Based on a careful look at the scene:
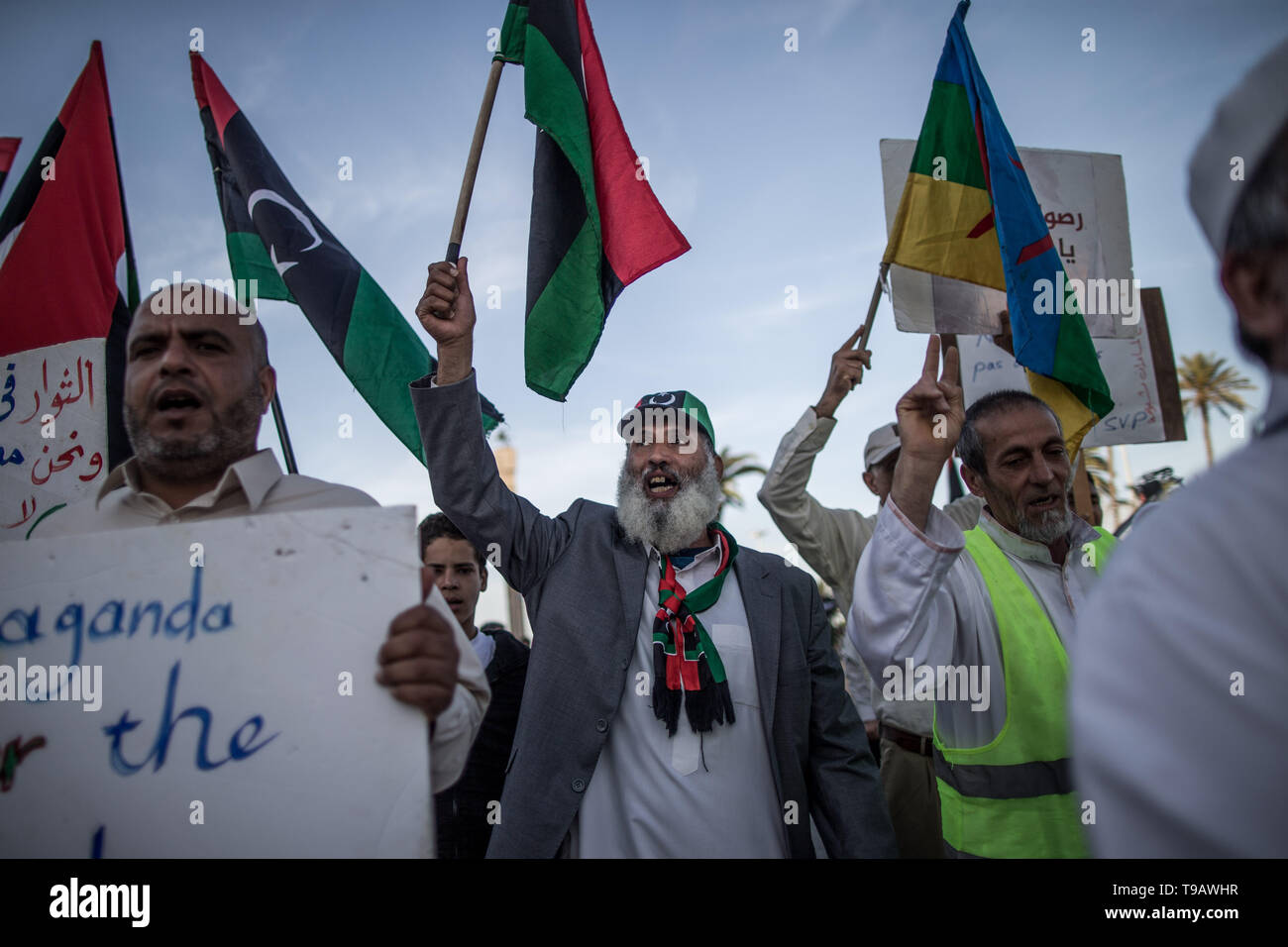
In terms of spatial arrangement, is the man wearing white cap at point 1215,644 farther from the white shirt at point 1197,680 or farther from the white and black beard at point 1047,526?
the white and black beard at point 1047,526

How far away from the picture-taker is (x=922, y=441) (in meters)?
2.00

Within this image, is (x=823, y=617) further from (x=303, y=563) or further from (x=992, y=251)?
(x=992, y=251)

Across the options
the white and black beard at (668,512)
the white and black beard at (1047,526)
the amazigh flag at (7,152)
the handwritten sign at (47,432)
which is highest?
the amazigh flag at (7,152)

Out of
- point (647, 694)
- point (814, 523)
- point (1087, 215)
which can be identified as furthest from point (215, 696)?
point (1087, 215)

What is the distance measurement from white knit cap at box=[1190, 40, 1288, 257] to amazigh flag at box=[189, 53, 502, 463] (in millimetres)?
2797

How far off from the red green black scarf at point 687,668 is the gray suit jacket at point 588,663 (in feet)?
0.32

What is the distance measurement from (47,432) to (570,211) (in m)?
2.24

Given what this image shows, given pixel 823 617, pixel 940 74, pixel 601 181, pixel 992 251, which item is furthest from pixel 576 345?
pixel 940 74

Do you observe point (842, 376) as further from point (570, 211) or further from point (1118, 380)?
point (1118, 380)

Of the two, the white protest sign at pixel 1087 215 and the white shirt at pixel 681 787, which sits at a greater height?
the white protest sign at pixel 1087 215

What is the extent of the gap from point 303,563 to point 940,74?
3.75 meters

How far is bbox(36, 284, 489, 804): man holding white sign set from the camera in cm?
181

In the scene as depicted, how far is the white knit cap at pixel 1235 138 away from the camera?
3.05 ft

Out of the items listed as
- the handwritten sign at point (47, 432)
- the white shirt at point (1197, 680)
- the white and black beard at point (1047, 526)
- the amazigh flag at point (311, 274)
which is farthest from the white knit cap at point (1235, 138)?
the handwritten sign at point (47, 432)
